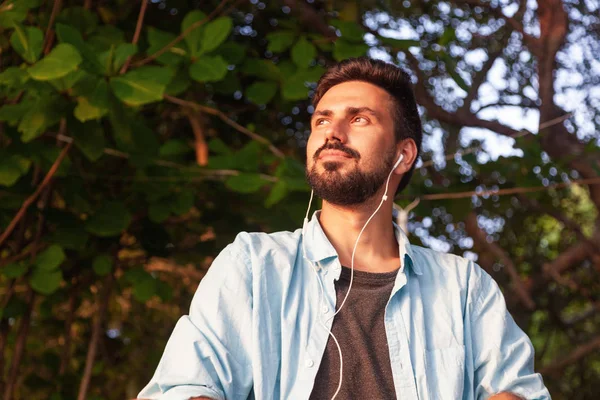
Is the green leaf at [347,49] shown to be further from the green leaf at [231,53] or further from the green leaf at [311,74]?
the green leaf at [231,53]

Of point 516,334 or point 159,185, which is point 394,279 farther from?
point 159,185

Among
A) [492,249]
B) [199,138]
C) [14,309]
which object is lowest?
[14,309]

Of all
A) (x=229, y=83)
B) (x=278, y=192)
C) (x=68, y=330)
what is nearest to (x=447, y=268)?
(x=278, y=192)

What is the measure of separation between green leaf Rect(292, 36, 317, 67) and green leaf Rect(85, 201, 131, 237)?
0.77 meters

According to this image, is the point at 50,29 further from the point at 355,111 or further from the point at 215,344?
the point at 215,344

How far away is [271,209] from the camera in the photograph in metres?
3.00

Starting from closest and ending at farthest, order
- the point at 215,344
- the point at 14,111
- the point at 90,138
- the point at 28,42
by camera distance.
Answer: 1. the point at 215,344
2. the point at 28,42
3. the point at 14,111
4. the point at 90,138

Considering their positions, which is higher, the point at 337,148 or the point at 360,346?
the point at 337,148

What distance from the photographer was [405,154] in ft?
7.04

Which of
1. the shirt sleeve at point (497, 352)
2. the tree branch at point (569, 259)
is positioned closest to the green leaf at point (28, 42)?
the shirt sleeve at point (497, 352)

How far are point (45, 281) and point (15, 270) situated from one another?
0.34 ft

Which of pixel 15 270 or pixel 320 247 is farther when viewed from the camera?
A: pixel 15 270

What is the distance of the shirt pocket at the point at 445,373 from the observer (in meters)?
1.82

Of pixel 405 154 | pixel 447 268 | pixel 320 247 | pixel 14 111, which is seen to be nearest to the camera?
pixel 320 247
